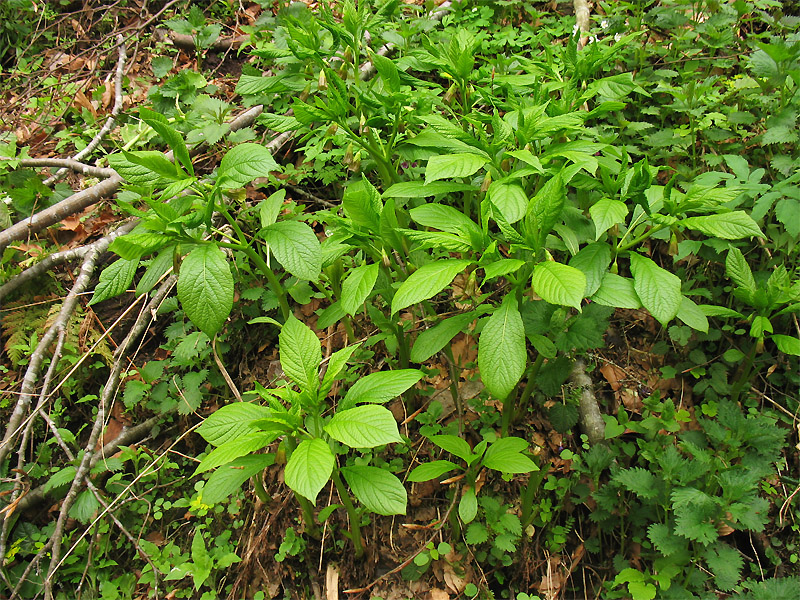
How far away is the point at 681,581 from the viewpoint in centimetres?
197

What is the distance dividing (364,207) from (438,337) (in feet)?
1.97

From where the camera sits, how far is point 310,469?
5.13 ft

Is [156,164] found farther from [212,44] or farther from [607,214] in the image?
[212,44]

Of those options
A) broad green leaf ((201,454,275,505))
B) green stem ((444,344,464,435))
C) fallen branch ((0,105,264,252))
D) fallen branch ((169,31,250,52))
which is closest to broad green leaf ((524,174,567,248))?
green stem ((444,344,464,435))

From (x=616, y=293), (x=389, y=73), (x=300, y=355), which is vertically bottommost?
(x=300, y=355)

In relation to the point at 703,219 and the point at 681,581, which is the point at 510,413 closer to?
the point at 681,581

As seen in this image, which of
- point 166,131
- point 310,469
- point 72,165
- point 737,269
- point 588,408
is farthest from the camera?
point 72,165

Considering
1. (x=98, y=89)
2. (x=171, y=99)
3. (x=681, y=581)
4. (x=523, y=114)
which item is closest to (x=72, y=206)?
(x=171, y=99)

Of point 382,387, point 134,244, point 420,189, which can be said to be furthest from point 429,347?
point 134,244

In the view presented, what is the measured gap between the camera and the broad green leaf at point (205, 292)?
6.18ft

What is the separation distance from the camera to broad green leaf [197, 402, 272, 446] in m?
1.87

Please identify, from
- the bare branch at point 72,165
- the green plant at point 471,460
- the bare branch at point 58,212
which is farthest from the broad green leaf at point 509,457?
the bare branch at point 72,165

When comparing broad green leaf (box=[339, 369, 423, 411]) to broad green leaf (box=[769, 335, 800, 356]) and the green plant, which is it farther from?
broad green leaf (box=[769, 335, 800, 356])

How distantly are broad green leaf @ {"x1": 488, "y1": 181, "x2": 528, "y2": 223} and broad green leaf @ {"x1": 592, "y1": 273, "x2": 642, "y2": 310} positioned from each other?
1.28 feet
